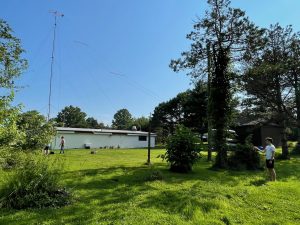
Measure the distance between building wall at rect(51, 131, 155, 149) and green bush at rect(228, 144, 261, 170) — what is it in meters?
24.2

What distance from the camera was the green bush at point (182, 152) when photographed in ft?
38.6

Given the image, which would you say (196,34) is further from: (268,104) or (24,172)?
(24,172)

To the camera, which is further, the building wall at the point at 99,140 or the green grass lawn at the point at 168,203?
the building wall at the point at 99,140

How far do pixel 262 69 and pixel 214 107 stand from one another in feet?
15.4

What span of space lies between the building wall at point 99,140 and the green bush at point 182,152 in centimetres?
2453

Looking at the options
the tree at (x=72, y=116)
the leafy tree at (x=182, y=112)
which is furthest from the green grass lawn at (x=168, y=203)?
the tree at (x=72, y=116)

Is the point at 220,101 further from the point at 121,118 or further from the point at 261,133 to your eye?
the point at 121,118

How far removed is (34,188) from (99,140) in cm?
3393

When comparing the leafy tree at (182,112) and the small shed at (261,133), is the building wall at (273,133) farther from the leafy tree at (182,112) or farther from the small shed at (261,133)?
the leafy tree at (182,112)

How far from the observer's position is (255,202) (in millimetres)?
7297

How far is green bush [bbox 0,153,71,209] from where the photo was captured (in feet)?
19.0

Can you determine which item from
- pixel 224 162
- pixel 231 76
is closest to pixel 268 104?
pixel 231 76

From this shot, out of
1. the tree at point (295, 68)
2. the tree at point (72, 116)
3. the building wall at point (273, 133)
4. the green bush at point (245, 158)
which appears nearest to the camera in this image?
the green bush at point (245, 158)

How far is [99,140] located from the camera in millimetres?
39531
